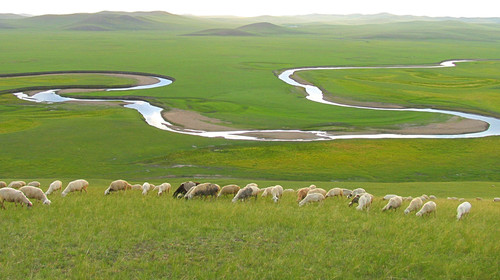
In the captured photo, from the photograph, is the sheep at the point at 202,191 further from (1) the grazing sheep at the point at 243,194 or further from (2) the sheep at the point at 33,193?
(2) the sheep at the point at 33,193

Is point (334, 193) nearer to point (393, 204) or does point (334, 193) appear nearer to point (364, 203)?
point (364, 203)

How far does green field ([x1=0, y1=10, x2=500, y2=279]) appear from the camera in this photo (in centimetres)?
1102

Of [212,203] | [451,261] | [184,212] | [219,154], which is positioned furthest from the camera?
[219,154]

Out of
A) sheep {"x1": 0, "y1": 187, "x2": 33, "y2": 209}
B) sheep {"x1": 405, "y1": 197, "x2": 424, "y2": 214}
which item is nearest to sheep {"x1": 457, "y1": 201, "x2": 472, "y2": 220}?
sheep {"x1": 405, "y1": 197, "x2": 424, "y2": 214}

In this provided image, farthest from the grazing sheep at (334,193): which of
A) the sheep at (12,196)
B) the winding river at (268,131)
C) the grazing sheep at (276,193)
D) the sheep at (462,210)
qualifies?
the winding river at (268,131)

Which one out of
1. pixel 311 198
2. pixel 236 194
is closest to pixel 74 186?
pixel 236 194

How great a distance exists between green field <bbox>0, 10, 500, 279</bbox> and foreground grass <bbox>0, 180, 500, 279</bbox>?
4 cm

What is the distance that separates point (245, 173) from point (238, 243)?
1993 cm

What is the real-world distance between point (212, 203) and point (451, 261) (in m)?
7.78

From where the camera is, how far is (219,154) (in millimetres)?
36906

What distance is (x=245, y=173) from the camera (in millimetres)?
31984

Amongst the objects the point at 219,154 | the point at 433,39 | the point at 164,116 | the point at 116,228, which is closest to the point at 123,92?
the point at 164,116

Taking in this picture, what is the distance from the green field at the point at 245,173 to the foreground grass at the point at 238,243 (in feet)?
0.15

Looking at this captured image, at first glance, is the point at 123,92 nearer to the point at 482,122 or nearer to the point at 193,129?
the point at 193,129
